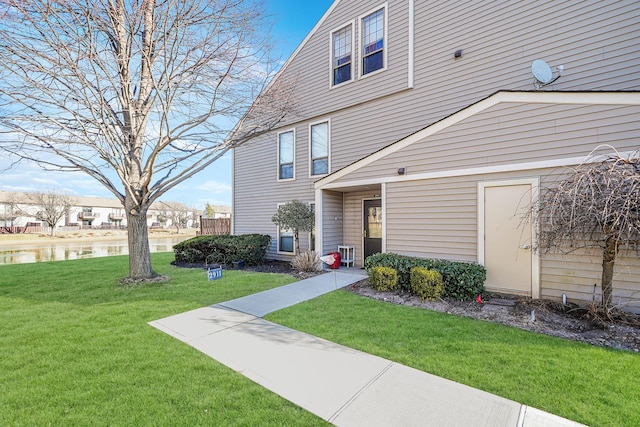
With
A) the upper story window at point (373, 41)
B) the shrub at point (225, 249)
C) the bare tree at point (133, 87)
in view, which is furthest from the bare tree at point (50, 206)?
the upper story window at point (373, 41)

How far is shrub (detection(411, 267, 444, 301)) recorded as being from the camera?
559cm

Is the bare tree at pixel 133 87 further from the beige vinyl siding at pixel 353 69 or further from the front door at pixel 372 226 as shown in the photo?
the front door at pixel 372 226

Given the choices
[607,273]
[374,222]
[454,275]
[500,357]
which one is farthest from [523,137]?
[374,222]

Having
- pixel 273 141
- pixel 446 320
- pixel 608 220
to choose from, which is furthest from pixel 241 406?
pixel 273 141

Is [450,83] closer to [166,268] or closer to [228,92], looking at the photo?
[228,92]

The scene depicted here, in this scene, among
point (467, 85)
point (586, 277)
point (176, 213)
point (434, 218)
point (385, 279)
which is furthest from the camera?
point (176, 213)

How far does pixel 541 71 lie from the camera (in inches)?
246

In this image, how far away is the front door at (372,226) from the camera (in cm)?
895

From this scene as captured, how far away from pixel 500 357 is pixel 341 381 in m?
1.92

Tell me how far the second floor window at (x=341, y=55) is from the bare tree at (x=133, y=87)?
2922 millimetres

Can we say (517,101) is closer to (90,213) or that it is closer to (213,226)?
(213,226)

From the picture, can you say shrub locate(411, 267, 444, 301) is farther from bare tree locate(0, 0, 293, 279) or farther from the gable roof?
bare tree locate(0, 0, 293, 279)

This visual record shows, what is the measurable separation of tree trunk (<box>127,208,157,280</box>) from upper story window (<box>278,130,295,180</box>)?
17.1 ft

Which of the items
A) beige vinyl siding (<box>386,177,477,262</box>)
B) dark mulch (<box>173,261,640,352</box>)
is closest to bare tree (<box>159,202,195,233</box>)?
beige vinyl siding (<box>386,177,477,262</box>)
